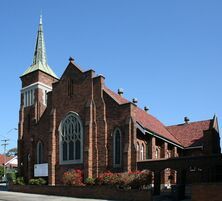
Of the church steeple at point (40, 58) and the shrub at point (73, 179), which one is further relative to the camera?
the church steeple at point (40, 58)

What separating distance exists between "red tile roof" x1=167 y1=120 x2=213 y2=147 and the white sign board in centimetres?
1600

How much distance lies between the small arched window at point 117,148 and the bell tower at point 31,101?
12.0 meters

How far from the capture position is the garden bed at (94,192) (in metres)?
26.1

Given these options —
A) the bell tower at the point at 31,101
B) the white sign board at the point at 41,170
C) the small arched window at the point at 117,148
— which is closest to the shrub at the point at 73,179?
the small arched window at the point at 117,148

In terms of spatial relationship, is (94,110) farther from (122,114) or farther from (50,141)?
(50,141)

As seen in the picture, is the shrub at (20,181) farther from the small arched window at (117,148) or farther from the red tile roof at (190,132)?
the red tile roof at (190,132)

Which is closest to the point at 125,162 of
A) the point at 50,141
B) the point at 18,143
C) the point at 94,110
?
the point at 94,110

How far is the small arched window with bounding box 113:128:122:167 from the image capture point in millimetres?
32562

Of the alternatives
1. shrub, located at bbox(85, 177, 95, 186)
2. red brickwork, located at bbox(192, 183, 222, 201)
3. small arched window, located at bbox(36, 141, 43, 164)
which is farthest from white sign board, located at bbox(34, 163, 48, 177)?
red brickwork, located at bbox(192, 183, 222, 201)

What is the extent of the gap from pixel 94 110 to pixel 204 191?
A: 16.0 m

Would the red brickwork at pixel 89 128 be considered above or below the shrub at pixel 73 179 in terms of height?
above

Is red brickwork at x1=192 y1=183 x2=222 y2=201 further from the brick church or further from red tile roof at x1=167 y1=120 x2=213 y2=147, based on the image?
red tile roof at x1=167 y1=120 x2=213 y2=147

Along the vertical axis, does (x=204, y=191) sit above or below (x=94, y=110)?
below

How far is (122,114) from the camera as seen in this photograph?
3278 cm
